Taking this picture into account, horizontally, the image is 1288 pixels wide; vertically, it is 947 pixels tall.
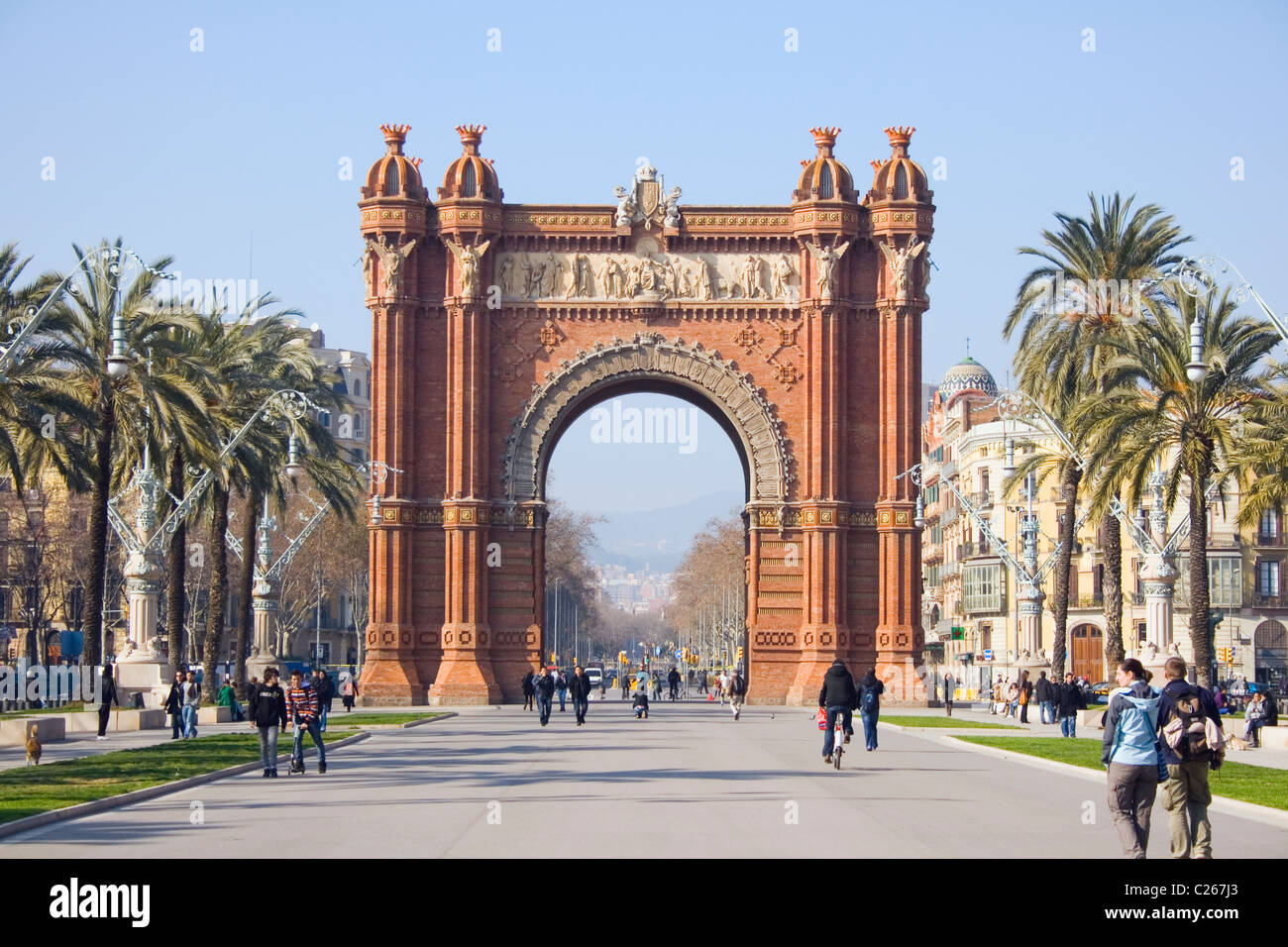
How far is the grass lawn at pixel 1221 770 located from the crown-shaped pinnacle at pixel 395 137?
29.6 metres

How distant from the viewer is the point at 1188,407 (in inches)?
1650

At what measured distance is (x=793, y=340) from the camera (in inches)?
2312

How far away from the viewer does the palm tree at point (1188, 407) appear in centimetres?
4153

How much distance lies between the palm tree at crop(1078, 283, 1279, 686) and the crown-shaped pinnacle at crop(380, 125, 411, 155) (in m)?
25.7

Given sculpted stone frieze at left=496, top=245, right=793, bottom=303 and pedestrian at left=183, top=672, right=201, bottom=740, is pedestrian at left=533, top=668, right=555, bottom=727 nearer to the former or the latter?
pedestrian at left=183, top=672, right=201, bottom=740

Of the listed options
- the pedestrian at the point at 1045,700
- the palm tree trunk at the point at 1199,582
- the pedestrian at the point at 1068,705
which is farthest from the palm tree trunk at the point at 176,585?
the palm tree trunk at the point at 1199,582

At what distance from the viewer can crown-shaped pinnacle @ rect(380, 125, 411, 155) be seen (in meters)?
58.5

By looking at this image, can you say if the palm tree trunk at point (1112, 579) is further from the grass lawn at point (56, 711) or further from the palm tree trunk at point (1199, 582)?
the grass lawn at point (56, 711)

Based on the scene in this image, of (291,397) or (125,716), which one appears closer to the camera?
(125,716)

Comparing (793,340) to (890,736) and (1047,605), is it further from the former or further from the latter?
(1047,605)

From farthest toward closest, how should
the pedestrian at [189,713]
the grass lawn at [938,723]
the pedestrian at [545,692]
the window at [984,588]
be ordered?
the window at [984,588], the grass lawn at [938,723], the pedestrian at [545,692], the pedestrian at [189,713]
